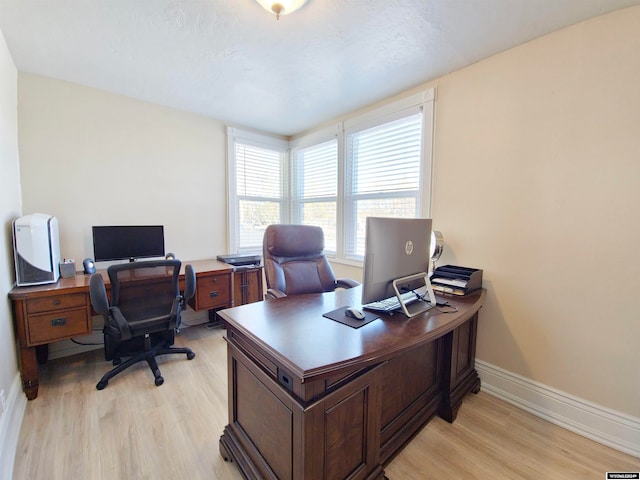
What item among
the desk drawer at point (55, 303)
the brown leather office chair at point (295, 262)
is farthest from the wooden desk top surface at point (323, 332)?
the desk drawer at point (55, 303)

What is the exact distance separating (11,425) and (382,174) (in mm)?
3190

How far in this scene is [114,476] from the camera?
1.31 meters

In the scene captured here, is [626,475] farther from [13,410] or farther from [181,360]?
[13,410]

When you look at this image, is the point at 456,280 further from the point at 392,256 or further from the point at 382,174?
the point at 382,174

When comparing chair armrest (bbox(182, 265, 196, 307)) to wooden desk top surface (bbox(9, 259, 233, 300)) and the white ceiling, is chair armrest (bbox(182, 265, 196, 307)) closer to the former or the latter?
wooden desk top surface (bbox(9, 259, 233, 300))

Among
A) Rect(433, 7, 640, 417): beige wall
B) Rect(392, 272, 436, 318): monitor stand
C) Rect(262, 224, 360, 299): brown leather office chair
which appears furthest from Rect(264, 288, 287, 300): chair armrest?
Rect(433, 7, 640, 417): beige wall

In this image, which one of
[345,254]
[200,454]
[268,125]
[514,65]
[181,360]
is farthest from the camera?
[268,125]

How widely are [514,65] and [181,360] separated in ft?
11.5

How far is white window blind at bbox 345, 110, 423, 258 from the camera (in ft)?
8.16

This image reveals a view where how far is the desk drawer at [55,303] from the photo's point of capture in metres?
1.84

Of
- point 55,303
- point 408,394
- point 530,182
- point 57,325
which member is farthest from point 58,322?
point 530,182

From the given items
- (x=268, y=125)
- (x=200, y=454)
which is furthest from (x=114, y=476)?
(x=268, y=125)

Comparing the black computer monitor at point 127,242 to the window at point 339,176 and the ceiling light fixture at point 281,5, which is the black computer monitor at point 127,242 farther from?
the ceiling light fixture at point 281,5

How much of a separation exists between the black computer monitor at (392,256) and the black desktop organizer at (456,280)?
36cm
